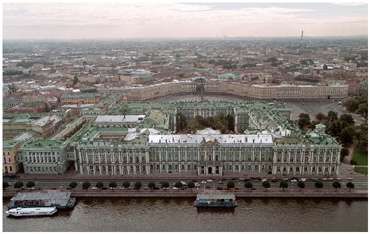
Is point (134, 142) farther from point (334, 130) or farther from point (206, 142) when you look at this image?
point (334, 130)

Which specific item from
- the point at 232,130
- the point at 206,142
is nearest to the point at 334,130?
the point at 232,130

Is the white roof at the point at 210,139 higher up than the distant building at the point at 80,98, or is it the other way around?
the white roof at the point at 210,139

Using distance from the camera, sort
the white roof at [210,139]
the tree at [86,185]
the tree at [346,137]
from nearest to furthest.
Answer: the tree at [86,185]
the white roof at [210,139]
the tree at [346,137]

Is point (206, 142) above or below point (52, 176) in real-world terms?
above

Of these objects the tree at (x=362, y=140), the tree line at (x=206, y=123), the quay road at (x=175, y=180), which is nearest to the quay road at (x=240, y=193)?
the quay road at (x=175, y=180)

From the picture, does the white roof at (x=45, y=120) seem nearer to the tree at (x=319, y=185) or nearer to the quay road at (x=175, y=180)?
the quay road at (x=175, y=180)

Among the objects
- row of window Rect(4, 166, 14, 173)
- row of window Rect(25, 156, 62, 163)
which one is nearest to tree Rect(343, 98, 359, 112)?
row of window Rect(25, 156, 62, 163)
